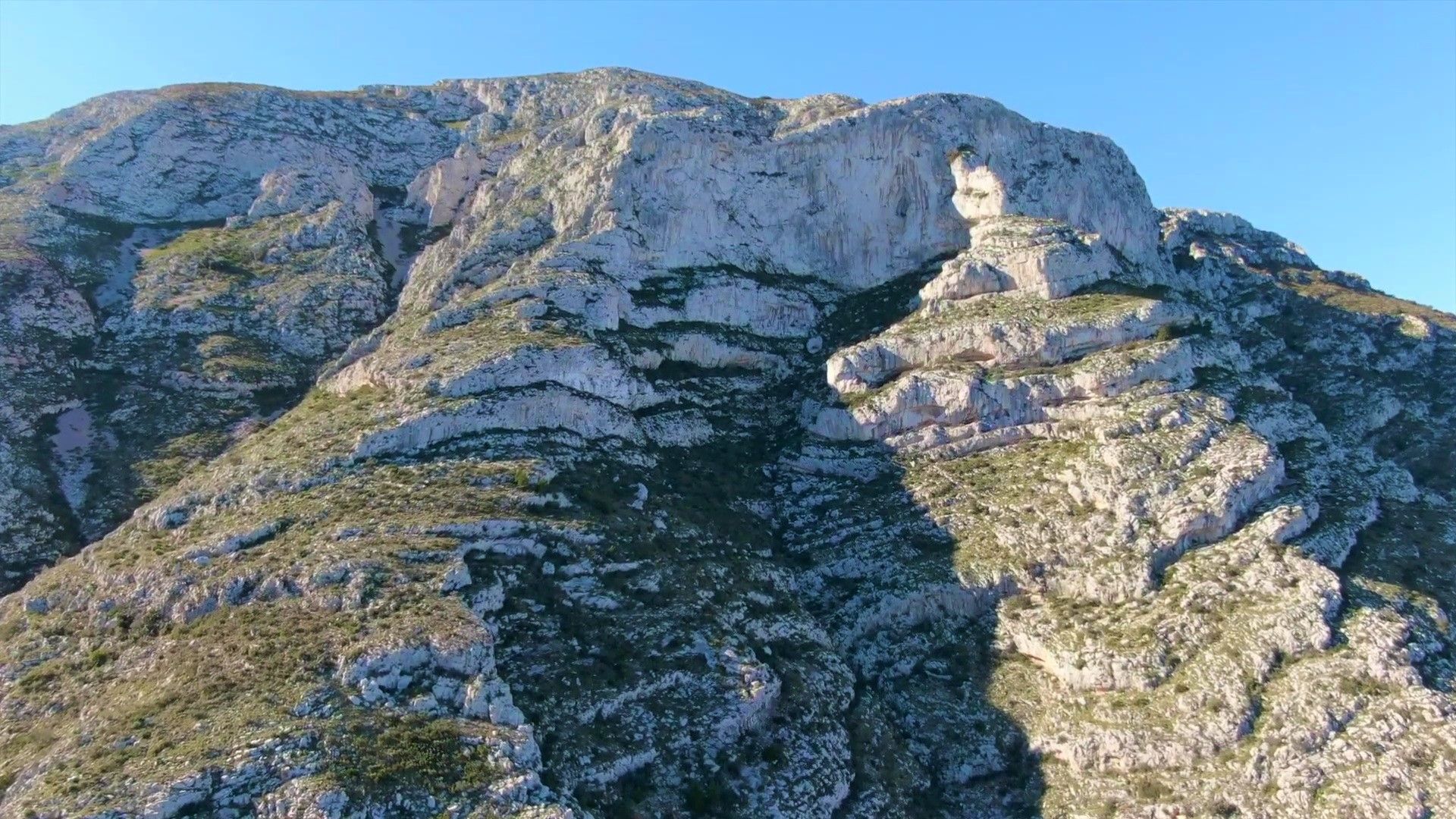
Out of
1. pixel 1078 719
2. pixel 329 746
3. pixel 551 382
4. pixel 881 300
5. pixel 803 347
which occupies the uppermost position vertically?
pixel 881 300

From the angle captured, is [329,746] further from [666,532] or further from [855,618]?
[855,618]

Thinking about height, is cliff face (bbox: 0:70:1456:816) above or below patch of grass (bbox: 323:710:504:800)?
above

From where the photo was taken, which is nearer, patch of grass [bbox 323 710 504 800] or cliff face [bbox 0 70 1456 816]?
patch of grass [bbox 323 710 504 800]

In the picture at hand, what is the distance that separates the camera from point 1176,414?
57.5 metres

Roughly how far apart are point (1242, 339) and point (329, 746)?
82733mm

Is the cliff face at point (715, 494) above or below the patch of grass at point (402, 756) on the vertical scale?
above

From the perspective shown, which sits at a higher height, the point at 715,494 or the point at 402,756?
the point at 715,494

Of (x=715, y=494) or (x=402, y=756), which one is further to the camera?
(x=715, y=494)

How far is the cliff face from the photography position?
130 feet

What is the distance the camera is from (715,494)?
61.1 metres

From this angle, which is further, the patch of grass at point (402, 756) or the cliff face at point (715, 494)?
the cliff face at point (715, 494)

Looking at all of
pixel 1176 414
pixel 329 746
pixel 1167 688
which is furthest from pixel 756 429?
pixel 329 746

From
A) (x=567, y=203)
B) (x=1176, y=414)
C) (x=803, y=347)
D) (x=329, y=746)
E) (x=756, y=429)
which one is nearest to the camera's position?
(x=329, y=746)

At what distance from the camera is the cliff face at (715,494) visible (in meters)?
39.6
